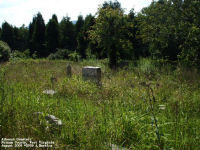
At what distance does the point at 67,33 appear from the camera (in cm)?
1970

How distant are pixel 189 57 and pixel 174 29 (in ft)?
5.59

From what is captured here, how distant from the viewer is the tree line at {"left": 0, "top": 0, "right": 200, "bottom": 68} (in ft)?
24.0

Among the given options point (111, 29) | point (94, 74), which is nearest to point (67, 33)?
point (111, 29)

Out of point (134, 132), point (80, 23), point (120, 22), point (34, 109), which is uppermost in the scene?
point (80, 23)

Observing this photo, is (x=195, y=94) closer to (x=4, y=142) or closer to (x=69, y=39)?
(x=4, y=142)

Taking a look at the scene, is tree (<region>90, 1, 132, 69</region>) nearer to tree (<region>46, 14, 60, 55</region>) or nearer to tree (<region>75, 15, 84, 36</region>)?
tree (<region>75, 15, 84, 36</region>)

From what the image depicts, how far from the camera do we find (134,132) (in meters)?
2.42

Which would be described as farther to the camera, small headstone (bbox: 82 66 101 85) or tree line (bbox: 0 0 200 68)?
tree line (bbox: 0 0 200 68)

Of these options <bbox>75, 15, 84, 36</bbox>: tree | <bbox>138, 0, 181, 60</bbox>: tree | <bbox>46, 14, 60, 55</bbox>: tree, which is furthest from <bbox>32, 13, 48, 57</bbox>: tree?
<bbox>138, 0, 181, 60</bbox>: tree

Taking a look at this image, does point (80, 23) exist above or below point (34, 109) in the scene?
above

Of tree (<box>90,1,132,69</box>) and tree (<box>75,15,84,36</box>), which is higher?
tree (<box>75,15,84,36</box>)

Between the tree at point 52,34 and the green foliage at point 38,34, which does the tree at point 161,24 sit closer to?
the tree at point 52,34

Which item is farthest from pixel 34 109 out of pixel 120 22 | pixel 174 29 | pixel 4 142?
pixel 120 22

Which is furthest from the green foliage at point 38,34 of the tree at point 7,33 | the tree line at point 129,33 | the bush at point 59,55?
the bush at point 59,55
